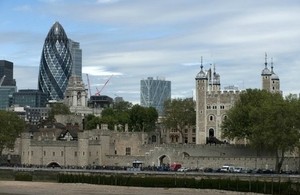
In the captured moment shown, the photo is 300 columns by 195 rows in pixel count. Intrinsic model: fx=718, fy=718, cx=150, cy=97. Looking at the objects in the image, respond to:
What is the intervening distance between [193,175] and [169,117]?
62937 mm

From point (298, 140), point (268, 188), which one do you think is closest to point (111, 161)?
point (298, 140)

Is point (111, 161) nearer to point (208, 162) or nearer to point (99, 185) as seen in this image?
point (208, 162)

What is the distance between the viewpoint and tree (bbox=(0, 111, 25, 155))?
117800 mm

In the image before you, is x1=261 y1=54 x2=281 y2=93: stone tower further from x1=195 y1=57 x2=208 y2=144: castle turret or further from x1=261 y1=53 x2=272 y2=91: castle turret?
x1=195 y1=57 x2=208 y2=144: castle turret

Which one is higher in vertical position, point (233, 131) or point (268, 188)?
point (233, 131)

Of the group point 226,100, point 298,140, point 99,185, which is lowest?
point 99,185

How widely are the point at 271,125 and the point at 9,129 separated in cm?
4730

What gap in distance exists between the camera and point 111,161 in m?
113

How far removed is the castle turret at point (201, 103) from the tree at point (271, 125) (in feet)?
88.1

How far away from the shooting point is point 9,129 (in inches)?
4783

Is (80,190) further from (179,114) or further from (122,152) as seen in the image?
(179,114)

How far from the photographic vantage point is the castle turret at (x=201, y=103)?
13938cm

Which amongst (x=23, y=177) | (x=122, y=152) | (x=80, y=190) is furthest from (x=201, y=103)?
(x=80, y=190)

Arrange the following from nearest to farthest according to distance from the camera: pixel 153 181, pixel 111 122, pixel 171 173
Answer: pixel 153 181 → pixel 171 173 → pixel 111 122
